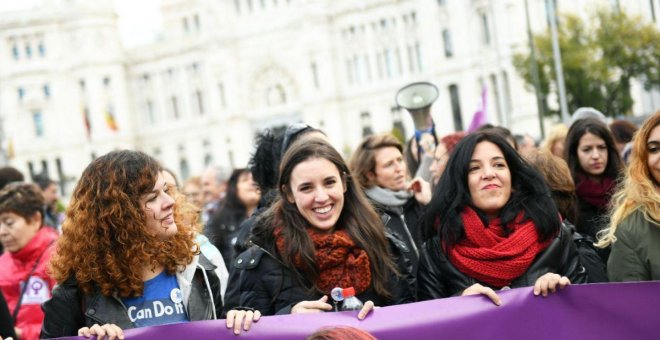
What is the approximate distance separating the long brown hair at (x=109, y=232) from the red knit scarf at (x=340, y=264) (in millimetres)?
671

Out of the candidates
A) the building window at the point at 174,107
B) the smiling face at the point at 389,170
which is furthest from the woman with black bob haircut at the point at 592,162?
the building window at the point at 174,107

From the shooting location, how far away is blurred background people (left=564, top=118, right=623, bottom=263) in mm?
5457

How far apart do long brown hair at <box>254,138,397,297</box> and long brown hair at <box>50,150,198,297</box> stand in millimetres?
536

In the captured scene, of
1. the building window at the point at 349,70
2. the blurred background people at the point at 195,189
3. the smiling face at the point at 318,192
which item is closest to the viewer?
the smiling face at the point at 318,192

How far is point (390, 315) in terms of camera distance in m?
3.50

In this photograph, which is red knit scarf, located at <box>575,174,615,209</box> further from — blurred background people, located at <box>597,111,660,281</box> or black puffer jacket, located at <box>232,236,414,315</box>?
black puffer jacket, located at <box>232,236,414,315</box>

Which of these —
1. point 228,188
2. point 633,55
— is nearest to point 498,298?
point 228,188

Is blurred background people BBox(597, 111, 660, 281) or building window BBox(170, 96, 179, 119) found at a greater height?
building window BBox(170, 96, 179, 119)

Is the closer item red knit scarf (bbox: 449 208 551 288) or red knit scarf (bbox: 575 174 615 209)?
red knit scarf (bbox: 449 208 551 288)

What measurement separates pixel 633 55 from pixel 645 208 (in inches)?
888

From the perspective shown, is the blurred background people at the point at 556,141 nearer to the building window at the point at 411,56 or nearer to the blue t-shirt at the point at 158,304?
the blue t-shirt at the point at 158,304

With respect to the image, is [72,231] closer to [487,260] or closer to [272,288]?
[272,288]

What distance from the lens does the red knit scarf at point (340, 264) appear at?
3791 mm

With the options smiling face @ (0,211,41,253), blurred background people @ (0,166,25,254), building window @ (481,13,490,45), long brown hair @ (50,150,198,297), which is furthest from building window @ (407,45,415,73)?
long brown hair @ (50,150,198,297)
